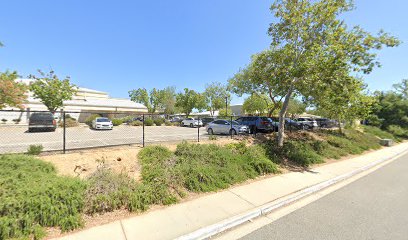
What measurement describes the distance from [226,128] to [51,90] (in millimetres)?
24107

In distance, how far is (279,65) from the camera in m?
10.5

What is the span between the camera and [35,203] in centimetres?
357

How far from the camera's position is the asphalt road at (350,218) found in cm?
365

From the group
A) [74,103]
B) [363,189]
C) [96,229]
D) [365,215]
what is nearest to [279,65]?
[363,189]

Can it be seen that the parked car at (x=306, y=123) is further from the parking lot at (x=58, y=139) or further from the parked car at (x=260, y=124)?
the parking lot at (x=58, y=139)

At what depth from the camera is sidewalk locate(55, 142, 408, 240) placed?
3.49 meters

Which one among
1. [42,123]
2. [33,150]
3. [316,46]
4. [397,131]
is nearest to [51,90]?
[42,123]

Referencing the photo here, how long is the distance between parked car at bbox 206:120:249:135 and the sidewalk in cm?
875

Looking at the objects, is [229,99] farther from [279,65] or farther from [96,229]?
[96,229]

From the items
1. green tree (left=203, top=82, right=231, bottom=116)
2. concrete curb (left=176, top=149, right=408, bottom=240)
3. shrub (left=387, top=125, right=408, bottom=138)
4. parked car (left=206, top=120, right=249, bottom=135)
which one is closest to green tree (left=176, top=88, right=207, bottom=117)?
green tree (left=203, top=82, right=231, bottom=116)

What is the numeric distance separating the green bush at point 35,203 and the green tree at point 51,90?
25873mm

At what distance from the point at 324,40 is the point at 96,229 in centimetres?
1112

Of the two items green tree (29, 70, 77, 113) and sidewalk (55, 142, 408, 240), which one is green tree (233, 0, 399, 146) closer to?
sidewalk (55, 142, 408, 240)

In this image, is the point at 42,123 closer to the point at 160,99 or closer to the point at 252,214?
the point at 252,214
